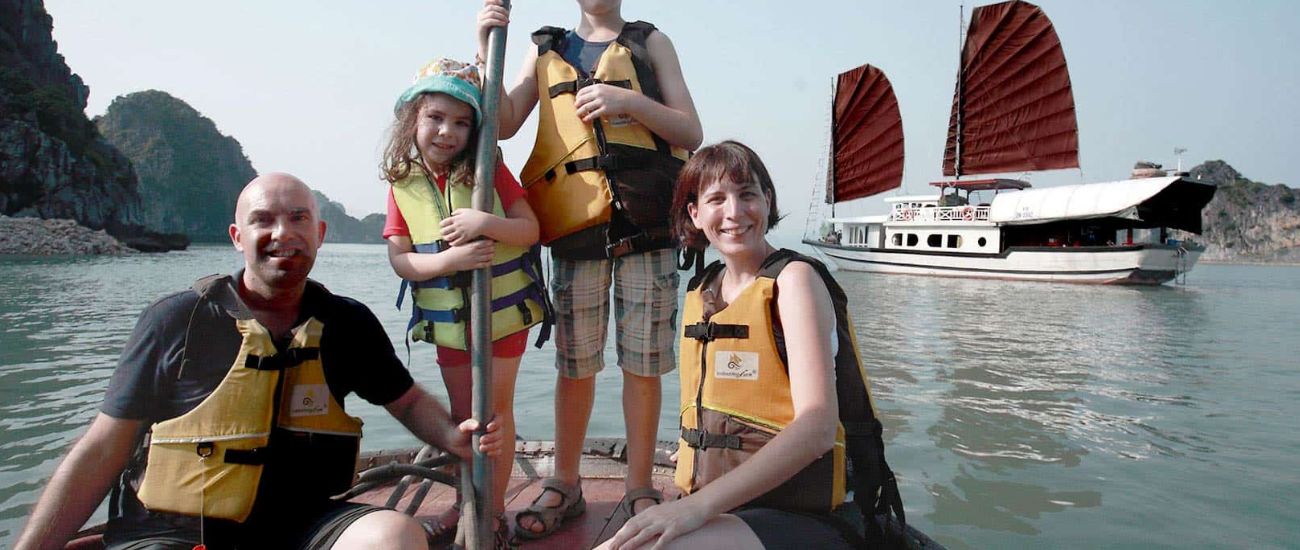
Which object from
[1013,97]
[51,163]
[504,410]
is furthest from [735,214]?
[51,163]

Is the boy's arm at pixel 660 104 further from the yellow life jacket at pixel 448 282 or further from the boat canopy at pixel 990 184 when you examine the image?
the boat canopy at pixel 990 184

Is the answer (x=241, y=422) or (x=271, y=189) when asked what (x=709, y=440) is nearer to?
(x=241, y=422)

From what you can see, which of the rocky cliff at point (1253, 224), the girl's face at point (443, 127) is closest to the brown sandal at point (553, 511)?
the girl's face at point (443, 127)

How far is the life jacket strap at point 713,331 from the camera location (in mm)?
1907

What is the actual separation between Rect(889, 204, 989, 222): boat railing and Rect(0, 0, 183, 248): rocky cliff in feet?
159

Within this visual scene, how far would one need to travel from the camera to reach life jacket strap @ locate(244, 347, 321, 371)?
1.66 meters

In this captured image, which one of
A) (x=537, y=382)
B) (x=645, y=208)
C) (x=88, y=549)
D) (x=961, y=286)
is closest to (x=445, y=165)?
(x=645, y=208)

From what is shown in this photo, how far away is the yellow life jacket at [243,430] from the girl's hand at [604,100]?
121 cm

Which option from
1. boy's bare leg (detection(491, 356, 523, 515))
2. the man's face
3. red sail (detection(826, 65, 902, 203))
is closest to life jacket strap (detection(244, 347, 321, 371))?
the man's face

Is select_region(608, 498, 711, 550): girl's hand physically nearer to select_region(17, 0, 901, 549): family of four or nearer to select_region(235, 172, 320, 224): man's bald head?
select_region(17, 0, 901, 549): family of four

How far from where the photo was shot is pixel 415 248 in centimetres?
249

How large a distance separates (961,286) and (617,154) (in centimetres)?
2571

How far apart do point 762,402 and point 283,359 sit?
1216 mm

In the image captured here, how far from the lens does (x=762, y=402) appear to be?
1.86 metres
